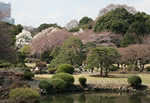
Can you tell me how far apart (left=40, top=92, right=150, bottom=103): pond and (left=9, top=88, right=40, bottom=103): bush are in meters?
3.72

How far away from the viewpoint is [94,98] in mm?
16094

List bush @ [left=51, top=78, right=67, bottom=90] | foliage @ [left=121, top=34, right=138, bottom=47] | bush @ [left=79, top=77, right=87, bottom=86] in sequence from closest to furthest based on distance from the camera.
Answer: bush @ [left=51, top=78, right=67, bottom=90] < bush @ [left=79, top=77, right=87, bottom=86] < foliage @ [left=121, top=34, right=138, bottom=47]

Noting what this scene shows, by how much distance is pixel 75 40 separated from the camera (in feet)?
93.4

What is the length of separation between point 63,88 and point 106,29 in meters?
26.1

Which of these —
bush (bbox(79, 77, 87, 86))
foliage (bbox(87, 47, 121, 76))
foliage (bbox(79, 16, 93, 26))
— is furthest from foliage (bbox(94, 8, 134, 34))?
bush (bbox(79, 77, 87, 86))

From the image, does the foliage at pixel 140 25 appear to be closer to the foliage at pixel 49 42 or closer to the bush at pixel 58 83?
the foliage at pixel 49 42

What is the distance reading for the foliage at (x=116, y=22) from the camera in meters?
41.5

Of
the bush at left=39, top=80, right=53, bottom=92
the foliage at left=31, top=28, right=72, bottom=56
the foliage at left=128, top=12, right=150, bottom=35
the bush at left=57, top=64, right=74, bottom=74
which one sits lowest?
the bush at left=39, top=80, right=53, bottom=92

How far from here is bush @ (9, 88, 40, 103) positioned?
10648 millimetres

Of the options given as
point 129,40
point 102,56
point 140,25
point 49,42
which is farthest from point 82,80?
point 140,25

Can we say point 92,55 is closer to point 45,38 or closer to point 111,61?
point 111,61

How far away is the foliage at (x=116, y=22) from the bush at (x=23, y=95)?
32.3 meters

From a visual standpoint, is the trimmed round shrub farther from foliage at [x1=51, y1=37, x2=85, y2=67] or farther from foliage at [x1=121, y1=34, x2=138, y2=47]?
foliage at [x1=121, y1=34, x2=138, y2=47]

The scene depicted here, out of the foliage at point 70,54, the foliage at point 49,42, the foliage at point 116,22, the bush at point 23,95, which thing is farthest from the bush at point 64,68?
the foliage at point 116,22
